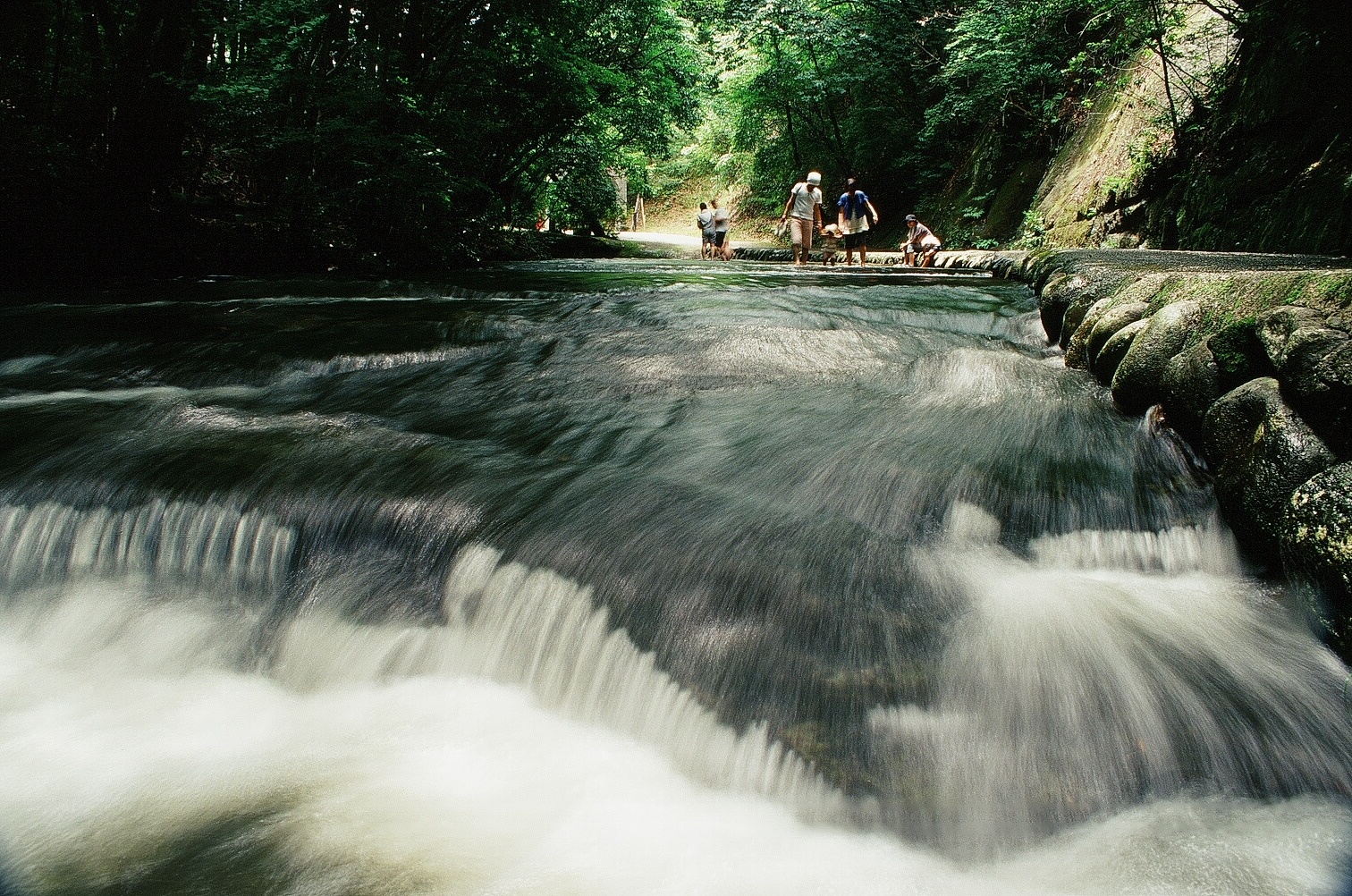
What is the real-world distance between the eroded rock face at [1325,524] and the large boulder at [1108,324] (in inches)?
86.3

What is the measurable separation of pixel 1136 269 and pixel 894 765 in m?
4.74

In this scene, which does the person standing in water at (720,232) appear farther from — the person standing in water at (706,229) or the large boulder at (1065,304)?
Answer: the large boulder at (1065,304)

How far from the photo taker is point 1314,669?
7.59ft

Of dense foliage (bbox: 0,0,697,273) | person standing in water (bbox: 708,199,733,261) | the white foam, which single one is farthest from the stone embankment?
person standing in water (bbox: 708,199,733,261)

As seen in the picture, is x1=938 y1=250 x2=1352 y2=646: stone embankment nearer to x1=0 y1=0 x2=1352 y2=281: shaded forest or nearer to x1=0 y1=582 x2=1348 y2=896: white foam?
x1=0 y1=582 x2=1348 y2=896: white foam

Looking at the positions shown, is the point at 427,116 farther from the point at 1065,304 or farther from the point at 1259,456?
the point at 1259,456

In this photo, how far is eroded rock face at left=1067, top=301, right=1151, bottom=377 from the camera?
14.4ft

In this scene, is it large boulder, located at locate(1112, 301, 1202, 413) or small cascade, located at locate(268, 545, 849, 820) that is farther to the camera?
large boulder, located at locate(1112, 301, 1202, 413)

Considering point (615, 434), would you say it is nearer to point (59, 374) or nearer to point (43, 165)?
point (59, 374)

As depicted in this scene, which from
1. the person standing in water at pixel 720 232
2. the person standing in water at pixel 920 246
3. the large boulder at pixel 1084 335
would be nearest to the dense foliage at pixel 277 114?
the person standing in water at pixel 720 232

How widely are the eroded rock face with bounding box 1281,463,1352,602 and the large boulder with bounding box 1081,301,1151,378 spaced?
2.19 metres

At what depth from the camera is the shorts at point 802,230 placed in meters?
16.0

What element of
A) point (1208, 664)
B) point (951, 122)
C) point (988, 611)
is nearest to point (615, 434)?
point (988, 611)

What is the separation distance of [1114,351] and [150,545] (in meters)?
5.21
